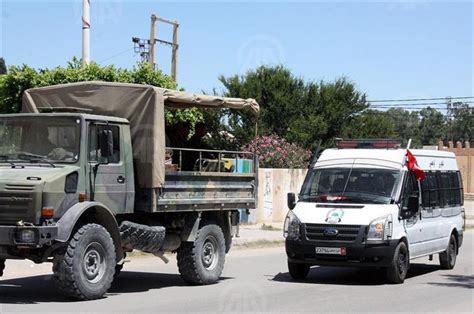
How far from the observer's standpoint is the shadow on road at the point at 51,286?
10273 mm

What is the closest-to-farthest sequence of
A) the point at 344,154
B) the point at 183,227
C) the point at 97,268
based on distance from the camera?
the point at 97,268 < the point at 183,227 < the point at 344,154

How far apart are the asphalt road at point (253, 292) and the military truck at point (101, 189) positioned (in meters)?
0.52

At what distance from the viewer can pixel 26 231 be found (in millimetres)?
9305

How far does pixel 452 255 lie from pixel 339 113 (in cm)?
2566

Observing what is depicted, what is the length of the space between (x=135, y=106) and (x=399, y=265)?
5220 millimetres

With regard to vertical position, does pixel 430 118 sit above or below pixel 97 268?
above

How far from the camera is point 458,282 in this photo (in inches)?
527

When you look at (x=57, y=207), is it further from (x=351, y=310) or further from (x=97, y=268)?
(x=351, y=310)

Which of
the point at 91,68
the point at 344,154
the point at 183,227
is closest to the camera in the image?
the point at 183,227

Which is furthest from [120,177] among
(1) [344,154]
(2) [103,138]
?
(1) [344,154]

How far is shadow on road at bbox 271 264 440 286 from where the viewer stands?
42.6 feet

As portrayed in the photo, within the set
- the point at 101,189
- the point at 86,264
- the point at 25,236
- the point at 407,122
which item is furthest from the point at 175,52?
the point at 407,122

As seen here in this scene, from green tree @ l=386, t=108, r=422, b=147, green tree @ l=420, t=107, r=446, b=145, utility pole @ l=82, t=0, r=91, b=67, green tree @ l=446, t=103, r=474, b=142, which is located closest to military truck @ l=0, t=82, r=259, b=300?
utility pole @ l=82, t=0, r=91, b=67

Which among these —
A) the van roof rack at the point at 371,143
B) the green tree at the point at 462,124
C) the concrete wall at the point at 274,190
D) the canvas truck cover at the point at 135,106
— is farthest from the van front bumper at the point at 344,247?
the green tree at the point at 462,124
